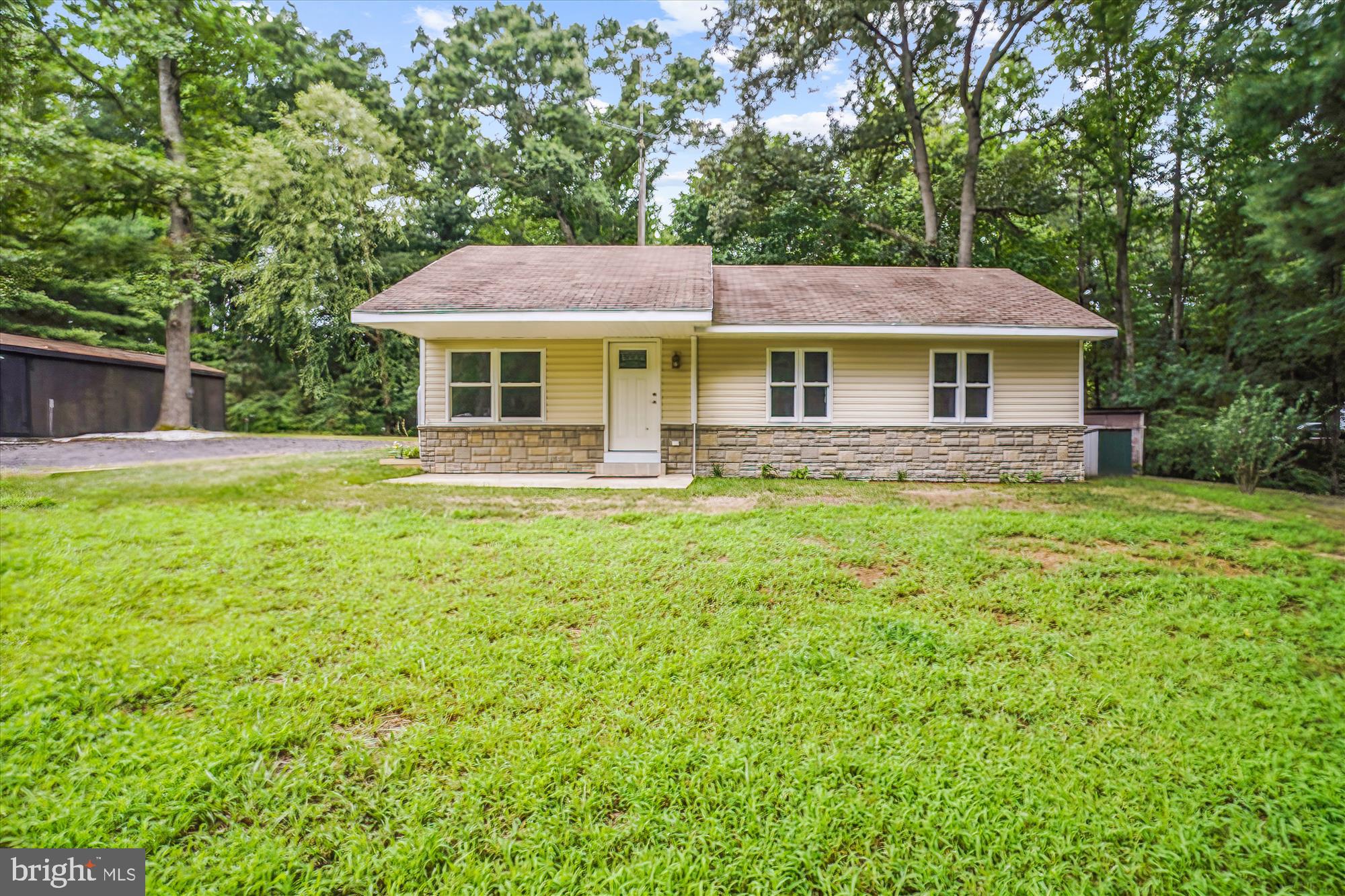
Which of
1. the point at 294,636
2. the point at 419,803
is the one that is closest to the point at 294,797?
the point at 419,803

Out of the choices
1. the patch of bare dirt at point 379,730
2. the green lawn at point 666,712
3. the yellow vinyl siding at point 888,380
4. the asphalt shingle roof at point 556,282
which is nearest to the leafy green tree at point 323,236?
the asphalt shingle roof at point 556,282

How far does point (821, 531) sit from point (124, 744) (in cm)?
449

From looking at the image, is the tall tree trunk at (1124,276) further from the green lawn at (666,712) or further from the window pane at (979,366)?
the green lawn at (666,712)

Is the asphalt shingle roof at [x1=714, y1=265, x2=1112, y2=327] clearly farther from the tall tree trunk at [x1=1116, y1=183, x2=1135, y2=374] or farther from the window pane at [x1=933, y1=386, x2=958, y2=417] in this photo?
the tall tree trunk at [x1=1116, y1=183, x2=1135, y2=374]

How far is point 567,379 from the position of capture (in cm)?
963

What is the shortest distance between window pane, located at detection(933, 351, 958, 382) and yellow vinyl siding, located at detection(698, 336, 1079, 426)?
0.50ft

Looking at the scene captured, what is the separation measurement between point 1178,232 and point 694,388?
13.5m

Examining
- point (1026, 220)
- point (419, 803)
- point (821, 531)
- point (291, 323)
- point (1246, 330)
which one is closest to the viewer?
Result: point (419, 803)

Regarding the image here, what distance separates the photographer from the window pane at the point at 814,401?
31.8 feet

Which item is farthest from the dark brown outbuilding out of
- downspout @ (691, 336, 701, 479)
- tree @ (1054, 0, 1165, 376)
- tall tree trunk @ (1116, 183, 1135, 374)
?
tall tree trunk @ (1116, 183, 1135, 374)

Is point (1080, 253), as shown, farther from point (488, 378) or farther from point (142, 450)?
point (142, 450)

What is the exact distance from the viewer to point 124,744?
2254 millimetres

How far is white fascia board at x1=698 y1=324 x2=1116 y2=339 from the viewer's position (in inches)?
358

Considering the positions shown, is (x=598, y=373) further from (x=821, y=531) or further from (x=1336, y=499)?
(x=1336, y=499)
